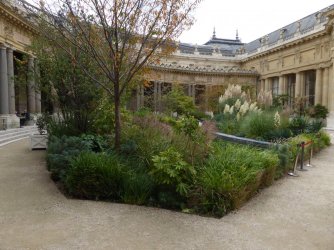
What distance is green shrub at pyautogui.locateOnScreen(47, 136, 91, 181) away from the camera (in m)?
6.75

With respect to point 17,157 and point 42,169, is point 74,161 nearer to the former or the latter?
point 42,169

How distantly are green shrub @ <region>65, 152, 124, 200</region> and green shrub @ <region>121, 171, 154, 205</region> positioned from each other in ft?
0.48

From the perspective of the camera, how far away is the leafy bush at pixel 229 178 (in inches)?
211

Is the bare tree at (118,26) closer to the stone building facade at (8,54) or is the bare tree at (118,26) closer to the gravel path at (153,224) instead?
the gravel path at (153,224)

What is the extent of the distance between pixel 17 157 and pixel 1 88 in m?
9.63

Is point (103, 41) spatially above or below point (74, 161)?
above

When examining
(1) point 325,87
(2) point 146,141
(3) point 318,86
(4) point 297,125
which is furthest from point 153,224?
(3) point 318,86

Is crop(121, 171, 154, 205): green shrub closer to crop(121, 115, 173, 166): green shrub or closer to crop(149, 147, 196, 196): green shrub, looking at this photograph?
crop(149, 147, 196, 196): green shrub

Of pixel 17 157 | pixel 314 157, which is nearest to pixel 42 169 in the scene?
pixel 17 157

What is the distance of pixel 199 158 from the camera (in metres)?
6.44

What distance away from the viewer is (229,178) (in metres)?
5.47

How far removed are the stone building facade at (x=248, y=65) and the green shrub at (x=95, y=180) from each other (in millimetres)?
14147

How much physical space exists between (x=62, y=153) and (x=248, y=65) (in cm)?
4894

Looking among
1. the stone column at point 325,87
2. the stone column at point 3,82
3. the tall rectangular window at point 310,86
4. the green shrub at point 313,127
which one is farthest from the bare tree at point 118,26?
the tall rectangular window at point 310,86
